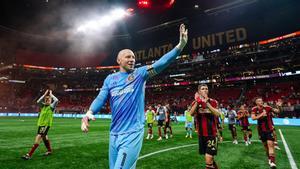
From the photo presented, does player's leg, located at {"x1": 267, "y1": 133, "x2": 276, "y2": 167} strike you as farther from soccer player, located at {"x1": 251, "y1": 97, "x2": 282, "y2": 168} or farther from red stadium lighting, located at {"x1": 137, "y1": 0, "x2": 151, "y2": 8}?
red stadium lighting, located at {"x1": 137, "y1": 0, "x2": 151, "y2": 8}

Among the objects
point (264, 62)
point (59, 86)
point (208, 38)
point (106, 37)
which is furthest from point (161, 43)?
point (59, 86)

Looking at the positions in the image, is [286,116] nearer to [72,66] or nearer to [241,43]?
[241,43]

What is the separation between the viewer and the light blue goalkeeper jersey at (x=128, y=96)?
8.68 feet

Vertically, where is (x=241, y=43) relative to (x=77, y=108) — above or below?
above

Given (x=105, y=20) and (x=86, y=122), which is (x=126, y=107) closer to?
(x=86, y=122)

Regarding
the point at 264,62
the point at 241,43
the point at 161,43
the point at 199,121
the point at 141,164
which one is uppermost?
the point at 161,43

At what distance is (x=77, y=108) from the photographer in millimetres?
54469

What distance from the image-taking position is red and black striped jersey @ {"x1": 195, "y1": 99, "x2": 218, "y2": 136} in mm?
5703

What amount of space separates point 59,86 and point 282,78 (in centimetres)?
5996

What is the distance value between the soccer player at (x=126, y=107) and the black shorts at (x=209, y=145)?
10.7 ft

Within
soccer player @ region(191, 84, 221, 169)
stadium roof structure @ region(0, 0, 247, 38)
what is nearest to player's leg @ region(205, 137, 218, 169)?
soccer player @ region(191, 84, 221, 169)

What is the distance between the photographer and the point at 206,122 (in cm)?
579

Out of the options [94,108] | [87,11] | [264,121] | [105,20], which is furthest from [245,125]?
[105,20]

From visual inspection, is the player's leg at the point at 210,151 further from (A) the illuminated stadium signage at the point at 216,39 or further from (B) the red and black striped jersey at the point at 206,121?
(A) the illuminated stadium signage at the point at 216,39
